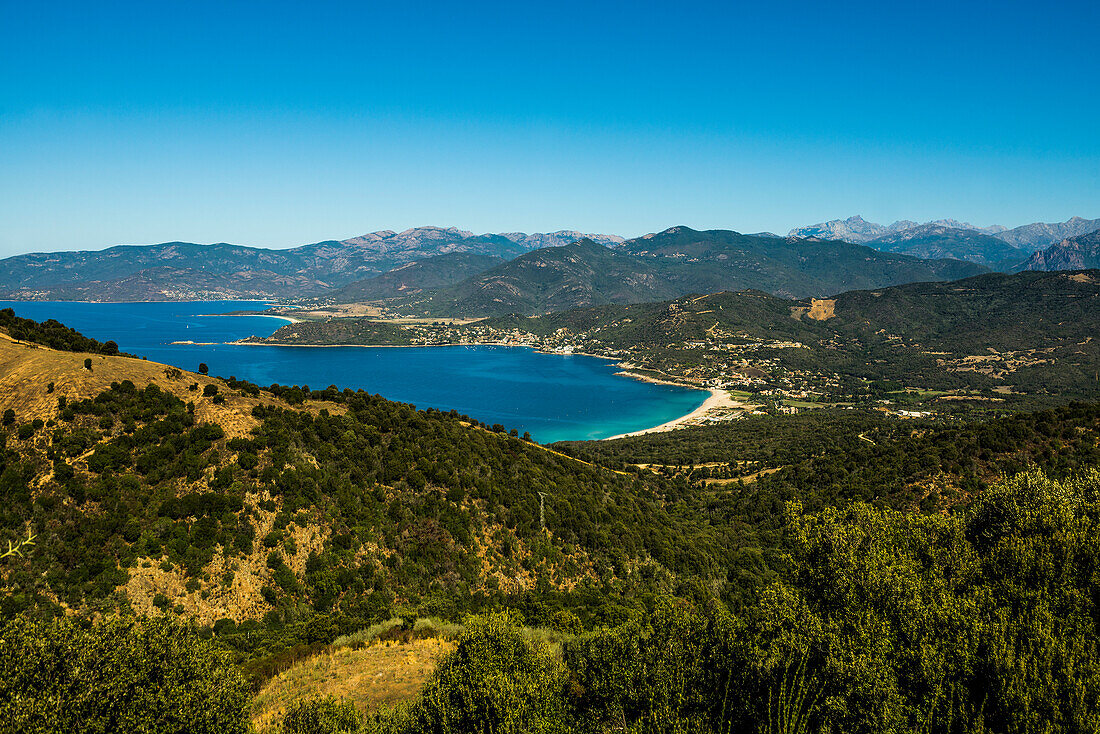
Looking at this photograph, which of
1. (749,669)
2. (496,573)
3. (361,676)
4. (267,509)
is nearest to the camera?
(749,669)

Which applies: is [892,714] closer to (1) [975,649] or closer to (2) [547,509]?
(1) [975,649]

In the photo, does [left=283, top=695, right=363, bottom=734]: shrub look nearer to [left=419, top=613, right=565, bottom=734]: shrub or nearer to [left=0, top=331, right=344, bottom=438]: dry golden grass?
[left=419, top=613, right=565, bottom=734]: shrub

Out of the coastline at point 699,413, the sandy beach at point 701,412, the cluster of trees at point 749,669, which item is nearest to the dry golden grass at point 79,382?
the cluster of trees at point 749,669

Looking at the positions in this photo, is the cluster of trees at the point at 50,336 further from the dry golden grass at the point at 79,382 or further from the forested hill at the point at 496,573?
the dry golden grass at the point at 79,382

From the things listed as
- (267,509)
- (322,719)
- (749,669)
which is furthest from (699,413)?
(322,719)

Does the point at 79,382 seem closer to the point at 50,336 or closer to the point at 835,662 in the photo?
the point at 50,336

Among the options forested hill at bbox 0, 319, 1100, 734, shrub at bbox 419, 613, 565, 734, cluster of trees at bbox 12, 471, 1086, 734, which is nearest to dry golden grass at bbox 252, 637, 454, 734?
forested hill at bbox 0, 319, 1100, 734
